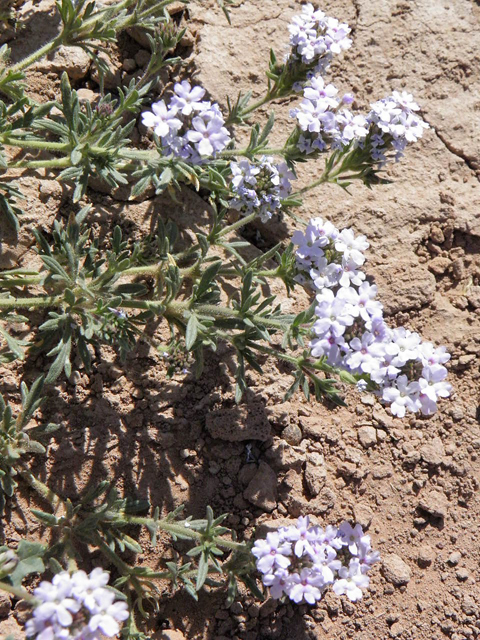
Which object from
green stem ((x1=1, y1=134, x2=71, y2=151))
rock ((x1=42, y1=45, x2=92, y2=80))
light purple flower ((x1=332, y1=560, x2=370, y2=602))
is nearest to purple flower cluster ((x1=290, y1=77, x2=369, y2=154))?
green stem ((x1=1, y1=134, x2=71, y2=151))

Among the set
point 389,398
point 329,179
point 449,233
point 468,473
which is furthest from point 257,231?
point 468,473

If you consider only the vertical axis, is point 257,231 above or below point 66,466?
above

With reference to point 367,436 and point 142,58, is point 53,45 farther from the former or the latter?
A: point 367,436

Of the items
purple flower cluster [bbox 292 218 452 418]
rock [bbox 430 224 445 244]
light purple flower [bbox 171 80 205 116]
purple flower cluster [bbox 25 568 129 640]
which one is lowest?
purple flower cluster [bbox 25 568 129 640]

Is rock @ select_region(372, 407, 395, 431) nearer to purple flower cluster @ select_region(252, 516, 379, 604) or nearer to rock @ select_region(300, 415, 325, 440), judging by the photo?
rock @ select_region(300, 415, 325, 440)

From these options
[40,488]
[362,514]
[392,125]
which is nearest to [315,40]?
[392,125]

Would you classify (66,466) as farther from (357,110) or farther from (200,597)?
(357,110)
